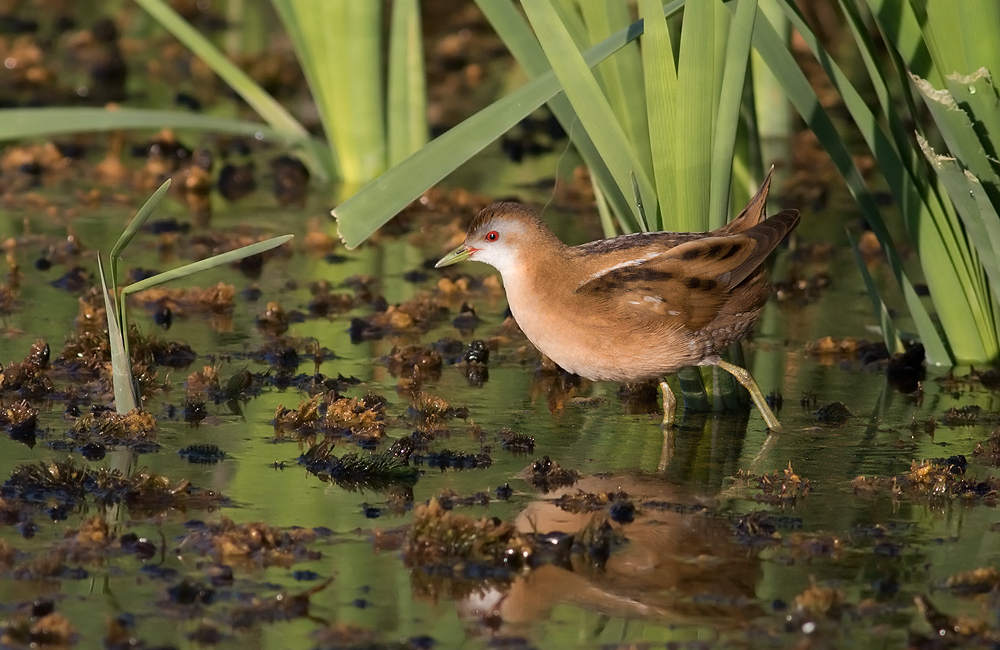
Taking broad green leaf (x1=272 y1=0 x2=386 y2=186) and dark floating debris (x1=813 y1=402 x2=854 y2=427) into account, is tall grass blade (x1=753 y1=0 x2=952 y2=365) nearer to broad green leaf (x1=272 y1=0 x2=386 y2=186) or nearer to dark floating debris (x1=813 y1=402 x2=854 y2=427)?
dark floating debris (x1=813 y1=402 x2=854 y2=427)

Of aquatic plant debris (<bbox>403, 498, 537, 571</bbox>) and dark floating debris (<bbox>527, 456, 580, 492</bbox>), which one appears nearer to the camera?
aquatic plant debris (<bbox>403, 498, 537, 571</bbox>)

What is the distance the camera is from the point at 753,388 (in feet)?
18.8

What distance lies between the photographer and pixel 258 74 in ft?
40.8

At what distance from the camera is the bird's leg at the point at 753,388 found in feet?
18.7

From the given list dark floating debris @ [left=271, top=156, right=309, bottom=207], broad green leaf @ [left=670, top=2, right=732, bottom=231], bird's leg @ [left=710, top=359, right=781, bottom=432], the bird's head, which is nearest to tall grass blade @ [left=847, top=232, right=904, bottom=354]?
bird's leg @ [left=710, top=359, right=781, bottom=432]

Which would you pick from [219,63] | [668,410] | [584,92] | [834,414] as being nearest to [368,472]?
[668,410]

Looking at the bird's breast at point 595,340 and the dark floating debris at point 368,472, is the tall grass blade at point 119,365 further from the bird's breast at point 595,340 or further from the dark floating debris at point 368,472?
the bird's breast at point 595,340

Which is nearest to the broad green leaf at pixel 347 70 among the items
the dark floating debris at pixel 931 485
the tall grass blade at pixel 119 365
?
the tall grass blade at pixel 119 365

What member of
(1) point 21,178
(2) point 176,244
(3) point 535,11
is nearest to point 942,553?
(3) point 535,11

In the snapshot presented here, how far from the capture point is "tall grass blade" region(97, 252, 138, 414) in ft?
16.8

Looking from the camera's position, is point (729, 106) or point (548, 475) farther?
point (729, 106)

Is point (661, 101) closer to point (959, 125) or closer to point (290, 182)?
point (959, 125)

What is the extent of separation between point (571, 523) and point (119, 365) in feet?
5.72

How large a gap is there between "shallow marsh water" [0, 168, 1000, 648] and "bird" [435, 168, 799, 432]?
0.37m
